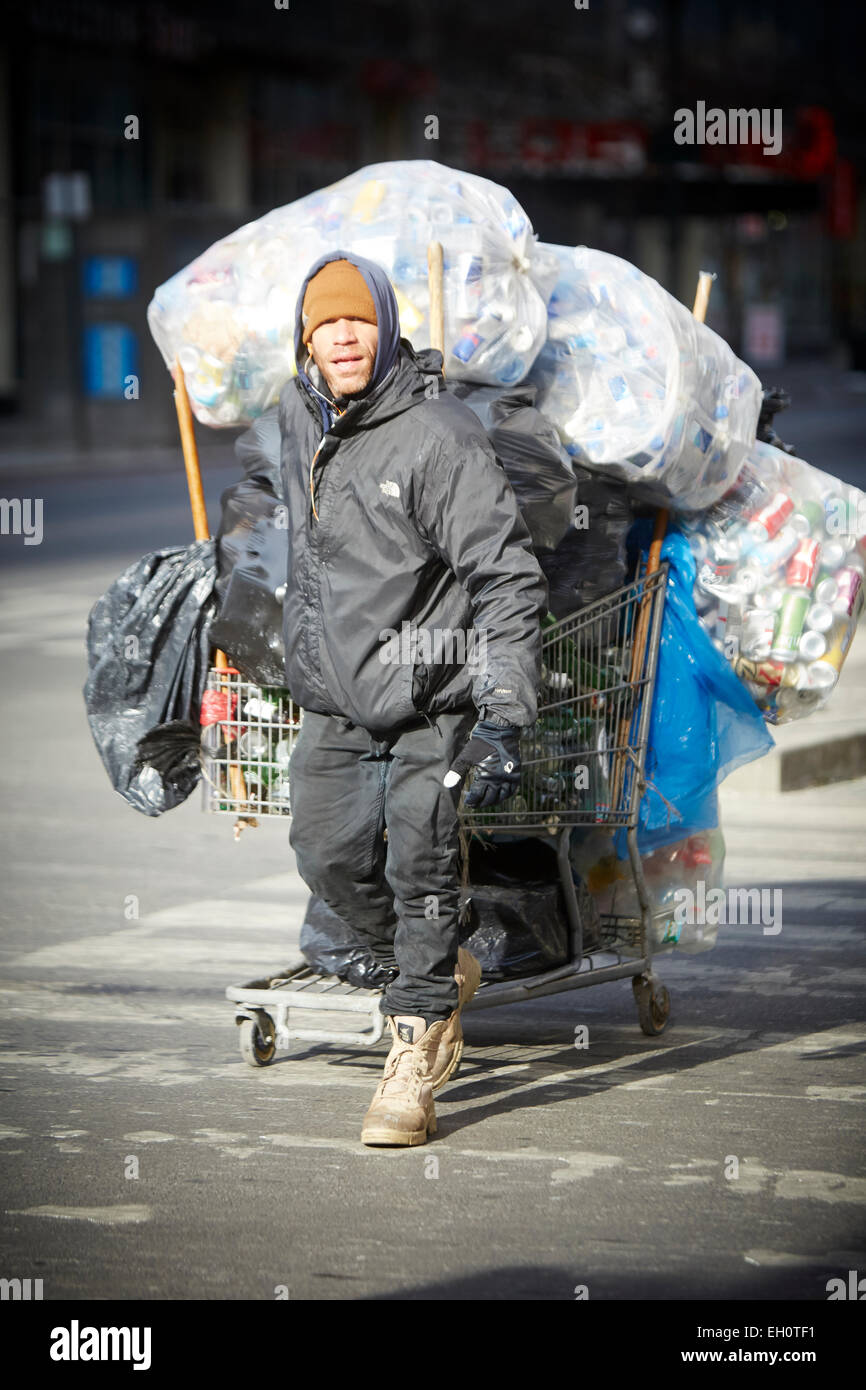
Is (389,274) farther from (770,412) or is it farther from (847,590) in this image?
(847,590)

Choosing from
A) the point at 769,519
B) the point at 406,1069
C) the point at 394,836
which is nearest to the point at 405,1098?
the point at 406,1069

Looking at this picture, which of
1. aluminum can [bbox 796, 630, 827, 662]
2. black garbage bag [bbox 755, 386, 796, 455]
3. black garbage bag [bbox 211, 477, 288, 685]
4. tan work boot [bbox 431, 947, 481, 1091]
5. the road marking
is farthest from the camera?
black garbage bag [bbox 755, 386, 796, 455]

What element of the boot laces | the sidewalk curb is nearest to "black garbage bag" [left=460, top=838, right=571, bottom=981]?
the boot laces

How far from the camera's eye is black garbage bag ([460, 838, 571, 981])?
5.45m

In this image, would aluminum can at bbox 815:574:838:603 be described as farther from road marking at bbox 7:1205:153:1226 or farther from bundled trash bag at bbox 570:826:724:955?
road marking at bbox 7:1205:153:1226

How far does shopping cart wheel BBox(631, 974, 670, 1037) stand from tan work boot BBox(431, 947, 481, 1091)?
76cm

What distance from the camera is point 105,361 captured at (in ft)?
104

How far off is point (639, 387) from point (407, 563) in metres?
1.05

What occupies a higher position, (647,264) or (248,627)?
(647,264)

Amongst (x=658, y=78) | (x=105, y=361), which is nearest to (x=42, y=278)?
(x=105, y=361)

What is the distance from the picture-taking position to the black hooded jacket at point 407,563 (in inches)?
180

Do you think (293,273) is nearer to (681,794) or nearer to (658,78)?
(681,794)
